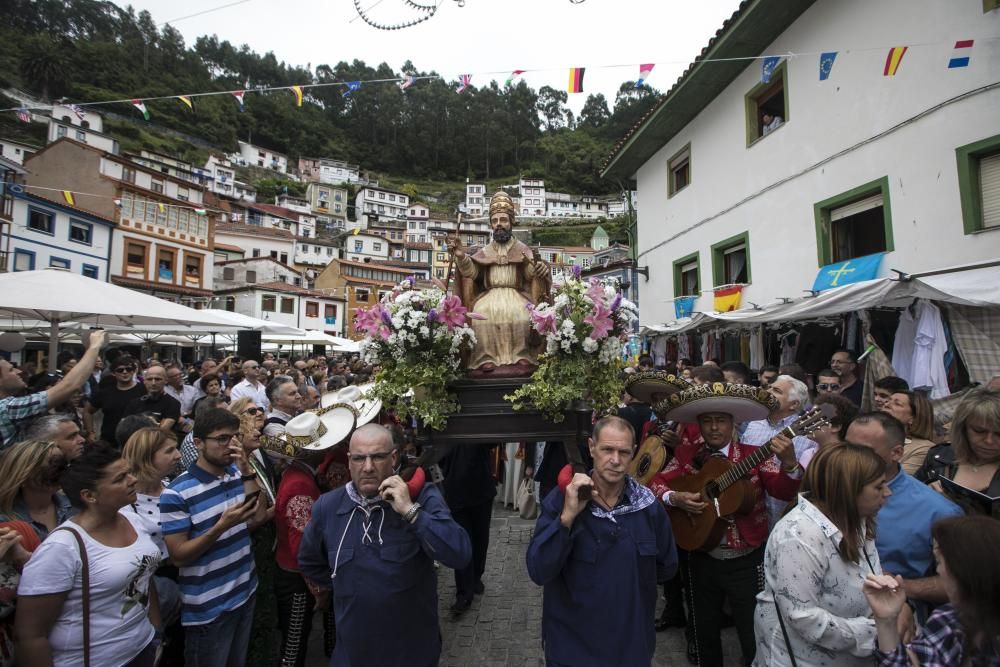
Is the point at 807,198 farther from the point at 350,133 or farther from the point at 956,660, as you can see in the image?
the point at 350,133

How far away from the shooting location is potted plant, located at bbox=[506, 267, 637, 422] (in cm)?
368

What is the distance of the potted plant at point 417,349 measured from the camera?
12.3ft

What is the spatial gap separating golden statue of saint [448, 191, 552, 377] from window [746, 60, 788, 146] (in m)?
7.98

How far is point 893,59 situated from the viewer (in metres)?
6.97

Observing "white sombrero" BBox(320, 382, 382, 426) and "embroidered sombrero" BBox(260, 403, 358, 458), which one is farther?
"white sombrero" BBox(320, 382, 382, 426)

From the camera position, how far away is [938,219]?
6.89 meters

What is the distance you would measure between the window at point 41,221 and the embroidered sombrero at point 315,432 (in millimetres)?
27571

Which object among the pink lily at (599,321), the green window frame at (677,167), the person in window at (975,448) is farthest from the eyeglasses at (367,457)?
the green window frame at (677,167)

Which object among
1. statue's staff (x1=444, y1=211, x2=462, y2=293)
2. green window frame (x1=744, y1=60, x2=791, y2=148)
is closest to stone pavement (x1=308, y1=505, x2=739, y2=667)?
statue's staff (x1=444, y1=211, x2=462, y2=293)

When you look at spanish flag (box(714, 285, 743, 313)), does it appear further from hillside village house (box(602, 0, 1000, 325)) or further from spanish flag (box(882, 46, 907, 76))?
spanish flag (box(882, 46, 907, 76))

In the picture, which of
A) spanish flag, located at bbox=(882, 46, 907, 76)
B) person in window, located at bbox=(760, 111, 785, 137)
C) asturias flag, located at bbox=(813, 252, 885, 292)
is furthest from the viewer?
person in window, located at bbox=(760, 111, 785, 137)

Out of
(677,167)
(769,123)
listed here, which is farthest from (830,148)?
(677,167)

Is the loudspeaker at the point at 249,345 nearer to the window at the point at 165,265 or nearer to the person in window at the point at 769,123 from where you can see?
the person in window at the point at 769,123

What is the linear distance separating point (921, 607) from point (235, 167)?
269 ft
